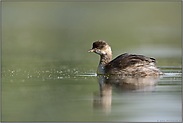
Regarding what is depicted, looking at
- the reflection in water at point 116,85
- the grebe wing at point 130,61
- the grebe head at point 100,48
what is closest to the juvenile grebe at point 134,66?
the grebe wing at point 130,61

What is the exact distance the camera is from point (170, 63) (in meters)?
15.2

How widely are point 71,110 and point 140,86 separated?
3.11m

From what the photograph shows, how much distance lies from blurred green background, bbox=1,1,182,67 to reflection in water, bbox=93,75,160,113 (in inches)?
162

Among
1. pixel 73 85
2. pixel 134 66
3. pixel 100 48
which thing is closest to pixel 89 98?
pixel 73 85

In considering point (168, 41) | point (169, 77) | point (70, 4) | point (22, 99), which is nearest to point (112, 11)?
point (70, 4)

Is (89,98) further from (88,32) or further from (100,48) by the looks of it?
(88,32)

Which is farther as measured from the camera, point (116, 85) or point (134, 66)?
point (134, 66)

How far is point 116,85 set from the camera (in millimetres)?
9797

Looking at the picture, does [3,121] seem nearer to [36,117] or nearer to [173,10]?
[36,117]

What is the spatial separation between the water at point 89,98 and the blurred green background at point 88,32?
4433 millimetres

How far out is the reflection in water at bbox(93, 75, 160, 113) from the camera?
761cm

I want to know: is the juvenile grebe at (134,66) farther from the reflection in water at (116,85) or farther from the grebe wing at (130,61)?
the reflection in water at (116,85)

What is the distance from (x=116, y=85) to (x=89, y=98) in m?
1.85

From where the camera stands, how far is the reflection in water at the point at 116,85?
7605 mm
